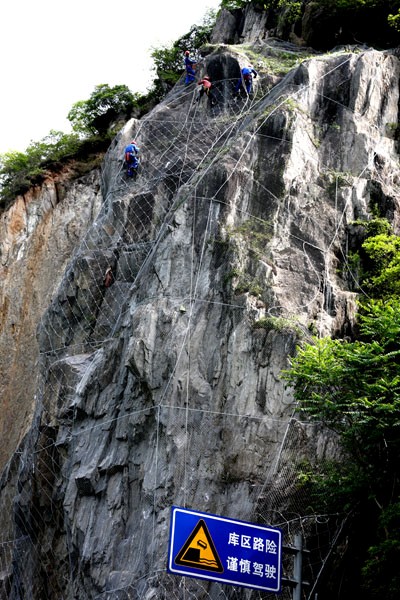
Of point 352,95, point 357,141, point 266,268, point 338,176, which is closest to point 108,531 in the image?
point 266,268

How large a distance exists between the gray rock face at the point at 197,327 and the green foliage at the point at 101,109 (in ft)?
26.6

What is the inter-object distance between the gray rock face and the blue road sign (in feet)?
8.81

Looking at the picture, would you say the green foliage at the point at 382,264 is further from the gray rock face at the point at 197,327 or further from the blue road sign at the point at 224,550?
the blue road sign at the point at 224,550

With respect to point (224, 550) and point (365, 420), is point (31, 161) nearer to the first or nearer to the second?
point (365, 420)

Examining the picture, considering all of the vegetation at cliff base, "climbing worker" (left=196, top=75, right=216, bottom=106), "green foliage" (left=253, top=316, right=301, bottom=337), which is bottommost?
the vegetation at cliff base

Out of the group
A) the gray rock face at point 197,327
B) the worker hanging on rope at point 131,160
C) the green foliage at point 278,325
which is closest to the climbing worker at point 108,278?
the gray rock face at point 197,327

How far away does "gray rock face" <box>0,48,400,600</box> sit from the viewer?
13.0m

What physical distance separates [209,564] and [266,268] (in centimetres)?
750

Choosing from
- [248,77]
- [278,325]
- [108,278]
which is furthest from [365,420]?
[248,77]

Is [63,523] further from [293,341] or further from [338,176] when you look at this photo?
[338,176]

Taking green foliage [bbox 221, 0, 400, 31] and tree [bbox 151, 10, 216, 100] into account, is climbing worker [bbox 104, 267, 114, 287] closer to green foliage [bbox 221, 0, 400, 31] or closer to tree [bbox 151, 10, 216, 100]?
green foliage [bbox 221, 0, 400, 31]

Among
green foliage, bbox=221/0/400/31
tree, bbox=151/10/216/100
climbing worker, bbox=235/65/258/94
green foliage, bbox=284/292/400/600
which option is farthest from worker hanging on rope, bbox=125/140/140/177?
green foliage, bbox=284/292/400/600

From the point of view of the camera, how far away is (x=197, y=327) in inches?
569

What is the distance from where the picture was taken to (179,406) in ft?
45.0
